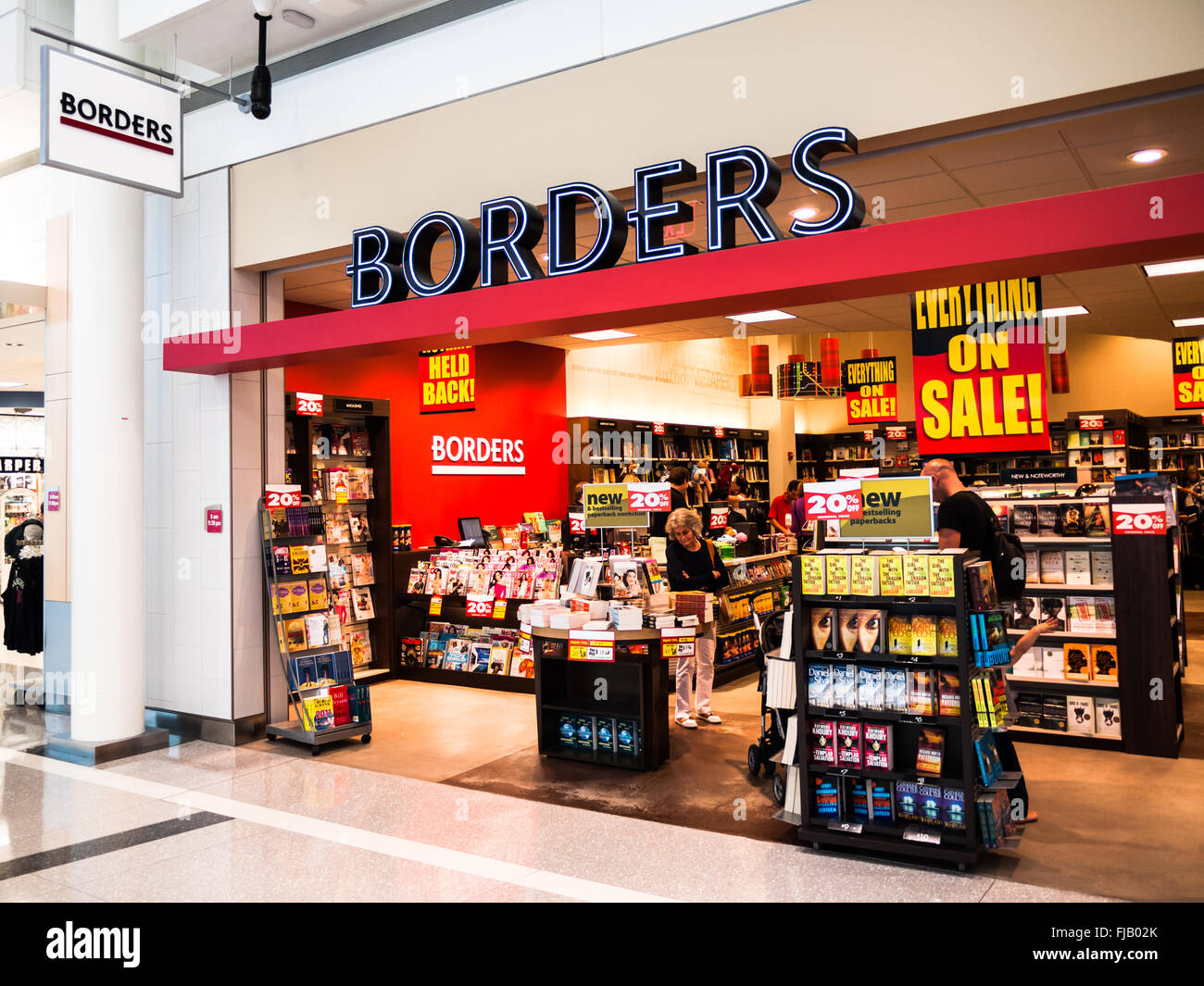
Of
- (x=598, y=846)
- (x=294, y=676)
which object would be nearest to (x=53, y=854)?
(x=294, y=676)

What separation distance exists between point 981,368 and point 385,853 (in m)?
4.47

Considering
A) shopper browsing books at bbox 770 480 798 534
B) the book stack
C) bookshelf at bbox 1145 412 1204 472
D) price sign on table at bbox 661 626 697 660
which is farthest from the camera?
bookshelf at bbox 1145 412 1204 472

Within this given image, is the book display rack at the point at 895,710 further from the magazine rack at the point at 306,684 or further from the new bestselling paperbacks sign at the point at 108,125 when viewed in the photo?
the new bestselling paperbacks sign at the point at 108,125

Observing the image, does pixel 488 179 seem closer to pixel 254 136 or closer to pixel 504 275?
pixel 504 275

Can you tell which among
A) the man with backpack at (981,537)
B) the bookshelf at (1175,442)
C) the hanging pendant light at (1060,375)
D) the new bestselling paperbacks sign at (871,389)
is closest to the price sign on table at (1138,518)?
the man with backpack at (981,537)

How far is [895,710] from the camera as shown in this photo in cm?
399

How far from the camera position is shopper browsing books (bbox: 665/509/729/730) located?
655cm

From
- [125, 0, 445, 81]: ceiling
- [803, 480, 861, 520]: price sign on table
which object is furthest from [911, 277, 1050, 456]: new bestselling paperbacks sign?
[125, 0, 445, 81]: ceiling

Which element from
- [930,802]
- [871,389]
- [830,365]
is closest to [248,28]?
[930,802]

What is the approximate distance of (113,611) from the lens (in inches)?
237

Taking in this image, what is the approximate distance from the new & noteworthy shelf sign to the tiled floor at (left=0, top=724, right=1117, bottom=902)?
2.80 m

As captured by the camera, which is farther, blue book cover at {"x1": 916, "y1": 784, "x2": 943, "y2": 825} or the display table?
the display table

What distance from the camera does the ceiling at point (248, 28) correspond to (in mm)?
5566

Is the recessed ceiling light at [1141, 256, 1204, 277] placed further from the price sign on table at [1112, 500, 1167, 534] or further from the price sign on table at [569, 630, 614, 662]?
the price sign on table at [569, 630, 614, 662]
